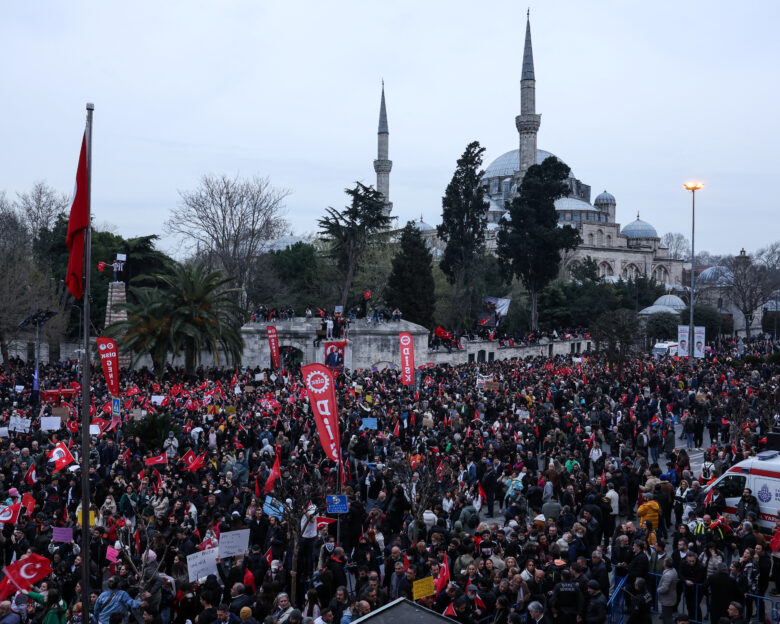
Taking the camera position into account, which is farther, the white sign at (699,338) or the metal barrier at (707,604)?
the white sign at (699,338)

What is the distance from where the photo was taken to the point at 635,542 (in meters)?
9.28

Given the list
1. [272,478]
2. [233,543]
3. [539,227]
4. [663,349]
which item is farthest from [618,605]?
[663,349]

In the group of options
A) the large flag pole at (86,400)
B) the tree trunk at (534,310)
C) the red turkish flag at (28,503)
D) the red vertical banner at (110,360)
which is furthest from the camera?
the tree trunk at (534,310)

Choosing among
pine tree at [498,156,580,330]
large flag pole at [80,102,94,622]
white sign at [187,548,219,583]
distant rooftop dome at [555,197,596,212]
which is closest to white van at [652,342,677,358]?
pine tree at [498,156,580,330]

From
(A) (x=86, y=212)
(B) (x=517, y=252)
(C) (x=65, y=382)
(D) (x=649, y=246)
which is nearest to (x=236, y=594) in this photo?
(A) (x=86, y=212)

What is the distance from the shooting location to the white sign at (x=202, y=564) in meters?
9.56

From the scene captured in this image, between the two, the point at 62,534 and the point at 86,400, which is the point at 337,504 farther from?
the point at 86,400

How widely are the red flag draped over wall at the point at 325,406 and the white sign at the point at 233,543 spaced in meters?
2.39

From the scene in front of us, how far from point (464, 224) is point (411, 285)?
589 cm

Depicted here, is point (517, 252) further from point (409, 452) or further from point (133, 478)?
point (133, 478)

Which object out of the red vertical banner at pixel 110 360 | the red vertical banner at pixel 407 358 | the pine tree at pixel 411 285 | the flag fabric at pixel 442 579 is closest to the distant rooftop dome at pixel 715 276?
the pine tree at pixel 411 285

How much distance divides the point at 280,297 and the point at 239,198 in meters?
7.73

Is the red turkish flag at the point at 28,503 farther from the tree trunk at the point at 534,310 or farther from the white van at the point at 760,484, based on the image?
the tree trunk at the point at 534,310

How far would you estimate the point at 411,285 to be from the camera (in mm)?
44094
